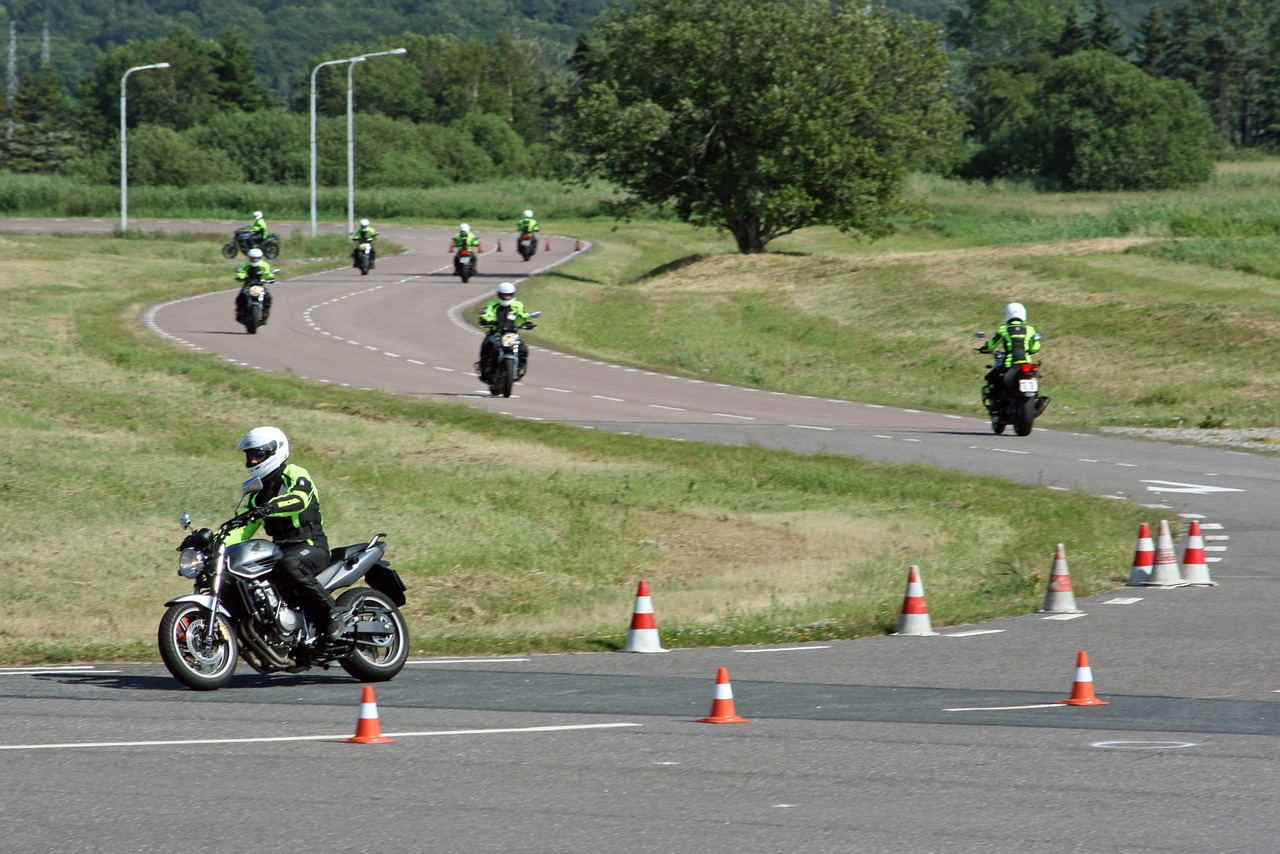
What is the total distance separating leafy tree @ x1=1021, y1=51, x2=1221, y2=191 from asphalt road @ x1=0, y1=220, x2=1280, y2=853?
325 ft

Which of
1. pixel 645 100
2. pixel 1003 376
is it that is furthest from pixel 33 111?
pixel 1003 376

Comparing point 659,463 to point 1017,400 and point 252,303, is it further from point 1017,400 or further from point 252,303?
point 252,303

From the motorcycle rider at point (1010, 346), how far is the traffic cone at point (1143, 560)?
11040 mm

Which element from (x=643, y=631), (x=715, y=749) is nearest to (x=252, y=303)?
(x=643, y=631)

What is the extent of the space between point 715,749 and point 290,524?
386 cm

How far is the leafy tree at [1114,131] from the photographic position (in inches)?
4348

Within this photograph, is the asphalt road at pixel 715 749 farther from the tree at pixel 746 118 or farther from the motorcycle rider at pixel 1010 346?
the tree at pixel 746 118

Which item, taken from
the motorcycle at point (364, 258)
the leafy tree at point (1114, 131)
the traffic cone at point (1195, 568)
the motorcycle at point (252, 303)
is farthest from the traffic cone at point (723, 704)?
the leafy tree at point (1114, 131)

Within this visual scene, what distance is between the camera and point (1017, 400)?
2709 cm

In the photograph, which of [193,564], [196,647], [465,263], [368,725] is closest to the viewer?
[368,725]

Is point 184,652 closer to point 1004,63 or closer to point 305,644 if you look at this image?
point 305,644

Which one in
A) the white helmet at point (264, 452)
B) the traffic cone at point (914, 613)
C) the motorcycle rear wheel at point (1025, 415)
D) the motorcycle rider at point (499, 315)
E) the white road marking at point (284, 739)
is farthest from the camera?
the motorcycle rider at point (499, 315)

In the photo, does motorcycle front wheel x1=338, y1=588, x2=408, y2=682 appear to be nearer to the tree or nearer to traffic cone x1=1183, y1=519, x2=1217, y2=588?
traffic cone x1=1183, y1=519, x2=1217, y2=588

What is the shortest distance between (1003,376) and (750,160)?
31.6 m
